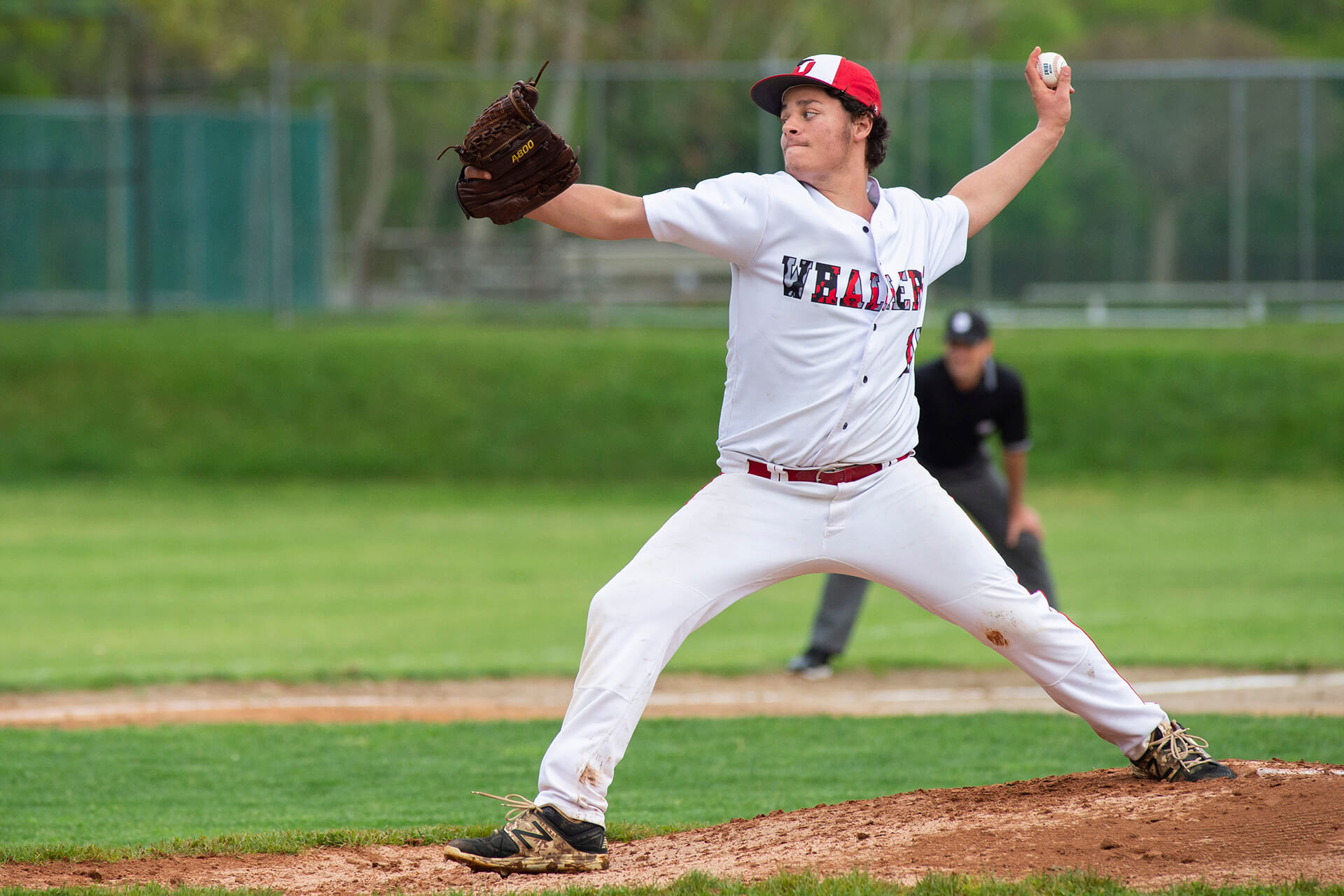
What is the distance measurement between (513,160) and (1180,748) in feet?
8.56

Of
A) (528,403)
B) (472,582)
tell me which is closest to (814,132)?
(472,582)

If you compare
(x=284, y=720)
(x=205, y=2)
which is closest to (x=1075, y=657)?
(x=284, y=720)

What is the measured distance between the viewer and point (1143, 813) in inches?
165

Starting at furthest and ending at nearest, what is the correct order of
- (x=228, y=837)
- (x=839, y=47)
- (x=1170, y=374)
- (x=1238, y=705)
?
(x=839, y=47), (x=1170, y=374), (x=1238, y=705), (x=228, y=837)

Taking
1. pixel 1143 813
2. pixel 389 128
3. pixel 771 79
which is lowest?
pixel 1143 813

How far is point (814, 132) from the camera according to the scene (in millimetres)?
4273

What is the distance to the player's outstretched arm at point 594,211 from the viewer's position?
4.14 metres

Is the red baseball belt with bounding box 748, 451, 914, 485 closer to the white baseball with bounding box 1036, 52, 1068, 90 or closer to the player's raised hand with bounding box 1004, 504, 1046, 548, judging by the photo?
the white baseball with bounding box 1036, 52, 1068, 90

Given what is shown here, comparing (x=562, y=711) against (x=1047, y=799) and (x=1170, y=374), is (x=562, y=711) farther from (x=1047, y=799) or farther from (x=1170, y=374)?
(x=1170, y=374)

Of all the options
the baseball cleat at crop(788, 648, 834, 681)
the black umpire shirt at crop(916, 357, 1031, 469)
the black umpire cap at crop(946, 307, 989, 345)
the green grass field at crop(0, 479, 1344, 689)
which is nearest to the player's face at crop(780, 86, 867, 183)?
the black umpire cap at crop(946, 307, 989, 345)

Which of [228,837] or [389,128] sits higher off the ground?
[389,128]

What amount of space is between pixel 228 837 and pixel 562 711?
11.2ft

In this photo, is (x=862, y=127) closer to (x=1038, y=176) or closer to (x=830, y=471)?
(x=830, y=471)

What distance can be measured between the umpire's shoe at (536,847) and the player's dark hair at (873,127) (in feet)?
6.86
